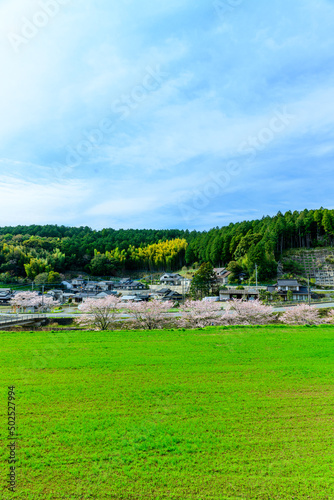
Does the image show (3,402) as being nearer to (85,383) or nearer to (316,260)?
(85,383)

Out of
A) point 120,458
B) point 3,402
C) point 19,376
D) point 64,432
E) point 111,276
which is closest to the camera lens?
point 120,458

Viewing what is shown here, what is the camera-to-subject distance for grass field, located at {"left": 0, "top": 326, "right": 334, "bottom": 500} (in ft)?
10.9

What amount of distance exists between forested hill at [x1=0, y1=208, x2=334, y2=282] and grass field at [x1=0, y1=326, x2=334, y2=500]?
3158cm

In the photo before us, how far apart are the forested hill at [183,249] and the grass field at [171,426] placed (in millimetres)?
31580

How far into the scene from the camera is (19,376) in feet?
22.8

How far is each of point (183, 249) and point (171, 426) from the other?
5787 centimetres

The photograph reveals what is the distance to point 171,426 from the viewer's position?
4.53 meters

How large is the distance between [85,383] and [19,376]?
179 centimetres

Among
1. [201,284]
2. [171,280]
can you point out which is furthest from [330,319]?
[171,280]

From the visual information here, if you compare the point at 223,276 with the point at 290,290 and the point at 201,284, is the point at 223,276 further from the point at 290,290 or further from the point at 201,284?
the point at 290,290

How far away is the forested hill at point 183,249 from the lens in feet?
142

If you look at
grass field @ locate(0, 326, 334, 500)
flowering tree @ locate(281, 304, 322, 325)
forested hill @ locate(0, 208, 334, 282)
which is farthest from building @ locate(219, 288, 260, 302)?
grass field @ locate(0, 326, 334, 500)

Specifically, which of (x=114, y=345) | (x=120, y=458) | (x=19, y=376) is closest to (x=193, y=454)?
(x=120, y=458)

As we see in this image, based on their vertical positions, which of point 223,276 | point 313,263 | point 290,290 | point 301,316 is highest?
point 313,263
